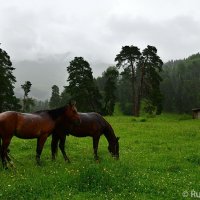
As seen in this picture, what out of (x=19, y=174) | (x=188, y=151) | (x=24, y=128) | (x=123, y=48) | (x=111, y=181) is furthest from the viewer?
(x=123, y=48)

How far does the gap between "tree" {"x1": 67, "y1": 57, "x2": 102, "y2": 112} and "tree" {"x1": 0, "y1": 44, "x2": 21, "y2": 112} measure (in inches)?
428

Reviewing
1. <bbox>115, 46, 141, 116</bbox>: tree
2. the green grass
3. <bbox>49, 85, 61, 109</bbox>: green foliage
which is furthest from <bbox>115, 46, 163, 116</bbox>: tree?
<bbox>49, 85, 61, 109</bbox>: green foliage

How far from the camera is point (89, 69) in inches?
2692

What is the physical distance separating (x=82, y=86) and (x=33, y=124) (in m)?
51.8

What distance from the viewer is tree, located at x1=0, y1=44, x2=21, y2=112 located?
188 ft

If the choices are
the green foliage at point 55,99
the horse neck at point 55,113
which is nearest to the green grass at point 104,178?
the horse neck at point 55,113

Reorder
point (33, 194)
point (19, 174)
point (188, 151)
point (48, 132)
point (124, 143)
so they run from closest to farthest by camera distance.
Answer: point (33, 194) → point (19, 174) → point (48, 132) → point (188, 151) → point (124, 143)

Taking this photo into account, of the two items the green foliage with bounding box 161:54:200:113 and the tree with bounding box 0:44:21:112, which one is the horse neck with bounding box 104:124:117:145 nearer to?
the tree with bounding box 0:44:21:112

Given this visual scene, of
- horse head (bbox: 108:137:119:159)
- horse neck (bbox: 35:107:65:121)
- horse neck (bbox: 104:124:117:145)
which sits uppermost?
horse neck (bbox: 35:107:65:121)

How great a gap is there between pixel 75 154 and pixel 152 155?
4022 millimetres

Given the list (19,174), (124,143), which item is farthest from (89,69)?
(19,174)

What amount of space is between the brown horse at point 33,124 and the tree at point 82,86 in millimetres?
49101

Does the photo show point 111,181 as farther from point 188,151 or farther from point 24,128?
point 188,151

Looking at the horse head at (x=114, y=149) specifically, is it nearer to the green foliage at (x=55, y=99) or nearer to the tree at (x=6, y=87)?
the tree at (x=6, y=87)
